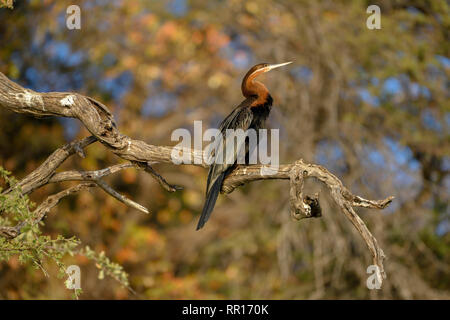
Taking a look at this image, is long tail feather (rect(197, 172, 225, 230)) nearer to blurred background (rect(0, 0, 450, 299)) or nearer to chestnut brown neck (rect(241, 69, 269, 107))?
chestnut brown neck (rect(241, 69, 269, 107))

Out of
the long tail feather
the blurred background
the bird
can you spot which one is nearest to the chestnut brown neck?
the bird

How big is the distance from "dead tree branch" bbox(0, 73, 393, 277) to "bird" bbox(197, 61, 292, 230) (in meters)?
0.18

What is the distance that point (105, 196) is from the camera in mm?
9859

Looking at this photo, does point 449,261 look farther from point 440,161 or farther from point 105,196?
point 105,196

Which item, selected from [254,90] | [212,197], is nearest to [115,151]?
[212,197]

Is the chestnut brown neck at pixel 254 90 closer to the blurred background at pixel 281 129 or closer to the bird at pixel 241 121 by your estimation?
the bird at pixel 241 121

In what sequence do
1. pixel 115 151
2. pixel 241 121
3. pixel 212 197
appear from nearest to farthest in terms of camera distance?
pixel 115 151
pixel 212 197
pixel 241 121

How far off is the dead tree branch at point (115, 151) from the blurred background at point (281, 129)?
2189mm

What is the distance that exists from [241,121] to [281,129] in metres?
3.44

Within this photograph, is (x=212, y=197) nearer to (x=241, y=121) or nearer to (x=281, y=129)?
(x=241, y=121)

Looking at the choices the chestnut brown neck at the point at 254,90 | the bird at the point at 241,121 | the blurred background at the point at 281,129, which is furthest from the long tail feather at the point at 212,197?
the blurred background at the point at 281,129

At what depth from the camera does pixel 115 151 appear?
3.43 metres

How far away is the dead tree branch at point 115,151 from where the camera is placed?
3106mm

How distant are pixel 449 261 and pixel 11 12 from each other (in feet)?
20.2
